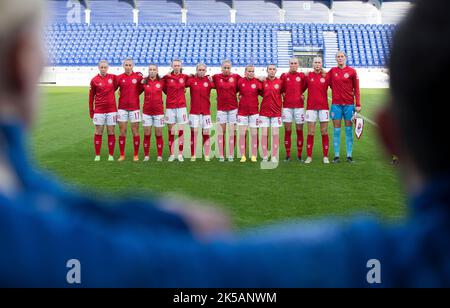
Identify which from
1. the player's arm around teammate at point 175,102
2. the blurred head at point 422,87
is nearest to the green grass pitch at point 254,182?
the player's arm around teammate at point 175,102

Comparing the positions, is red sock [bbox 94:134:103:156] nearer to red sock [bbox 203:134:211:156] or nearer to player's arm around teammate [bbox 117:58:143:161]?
player's arm around teammate [bbox 117:58:143:161]

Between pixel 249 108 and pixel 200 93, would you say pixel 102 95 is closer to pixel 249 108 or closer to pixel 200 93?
pixel 200 93

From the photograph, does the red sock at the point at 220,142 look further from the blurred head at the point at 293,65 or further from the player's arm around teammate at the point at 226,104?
the blurred head at the point at 293,65

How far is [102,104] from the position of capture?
11.0 metres

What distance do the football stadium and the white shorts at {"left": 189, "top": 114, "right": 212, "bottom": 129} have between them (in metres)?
0.21

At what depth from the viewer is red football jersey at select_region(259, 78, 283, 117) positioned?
11.2 metres

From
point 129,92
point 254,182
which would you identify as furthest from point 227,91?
point 254,182

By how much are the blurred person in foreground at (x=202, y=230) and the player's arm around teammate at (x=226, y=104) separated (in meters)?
10.7

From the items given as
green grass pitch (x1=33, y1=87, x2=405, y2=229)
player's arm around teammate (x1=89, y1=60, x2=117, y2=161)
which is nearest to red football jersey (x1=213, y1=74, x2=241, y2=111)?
green grass pitch (x1=33, y1=87, x2=405, y2=229)

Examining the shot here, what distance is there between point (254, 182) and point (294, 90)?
252 centimetres

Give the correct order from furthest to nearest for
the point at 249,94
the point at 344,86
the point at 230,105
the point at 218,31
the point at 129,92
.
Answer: the point at 218,31
the point at 230,105
the point at 249,94
the point at 129,92
the point at 344,86

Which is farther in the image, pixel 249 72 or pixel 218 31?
pixel 218 31

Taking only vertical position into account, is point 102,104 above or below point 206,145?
above
